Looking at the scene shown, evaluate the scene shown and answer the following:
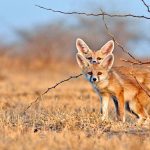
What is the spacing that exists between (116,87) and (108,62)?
40 cm

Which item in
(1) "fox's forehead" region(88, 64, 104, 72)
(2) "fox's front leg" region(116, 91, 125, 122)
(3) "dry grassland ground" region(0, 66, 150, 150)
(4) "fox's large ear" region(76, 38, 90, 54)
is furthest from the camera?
(4) "fox's large ear" region(76, 38, 90, 54)

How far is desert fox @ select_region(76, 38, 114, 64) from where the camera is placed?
11.3m

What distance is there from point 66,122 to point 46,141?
1.53 metres

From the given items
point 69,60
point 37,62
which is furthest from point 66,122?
point 69,60

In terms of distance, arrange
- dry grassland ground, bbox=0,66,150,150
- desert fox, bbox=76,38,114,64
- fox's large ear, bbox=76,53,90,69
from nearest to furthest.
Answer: dry grassland ground, bbox=0,66,150,150 → fox's large ear, bbox=76,53,90,69 → desert fox, bbox=76,38,114,64

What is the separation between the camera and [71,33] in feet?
190

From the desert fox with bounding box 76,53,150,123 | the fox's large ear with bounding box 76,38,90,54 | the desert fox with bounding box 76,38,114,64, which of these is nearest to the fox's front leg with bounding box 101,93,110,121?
the desert fox with bounding box 76,53,150,123

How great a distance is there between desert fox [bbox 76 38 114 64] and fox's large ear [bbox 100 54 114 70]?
0.73 m

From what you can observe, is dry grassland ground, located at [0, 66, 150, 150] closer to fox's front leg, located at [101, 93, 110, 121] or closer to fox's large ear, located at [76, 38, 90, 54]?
fox's front leg, located at [101, 93, 110, 121]

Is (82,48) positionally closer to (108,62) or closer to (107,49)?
(107,49)

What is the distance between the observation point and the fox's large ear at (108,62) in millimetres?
10375

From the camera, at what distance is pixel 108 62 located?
34.2 ft

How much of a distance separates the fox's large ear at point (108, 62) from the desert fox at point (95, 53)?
0.73 m

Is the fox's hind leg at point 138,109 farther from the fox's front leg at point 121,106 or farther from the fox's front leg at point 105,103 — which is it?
the fox's front leg at point 105,103
